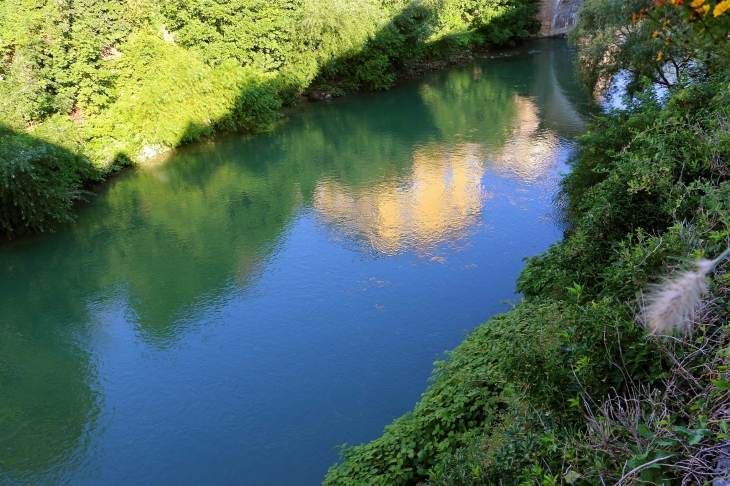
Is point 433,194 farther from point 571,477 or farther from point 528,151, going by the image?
point 571,477

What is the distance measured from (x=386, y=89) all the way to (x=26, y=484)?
21.6 meters

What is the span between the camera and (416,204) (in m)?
13.4

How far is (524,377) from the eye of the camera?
396cm

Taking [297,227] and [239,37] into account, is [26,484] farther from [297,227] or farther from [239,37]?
[239,37]

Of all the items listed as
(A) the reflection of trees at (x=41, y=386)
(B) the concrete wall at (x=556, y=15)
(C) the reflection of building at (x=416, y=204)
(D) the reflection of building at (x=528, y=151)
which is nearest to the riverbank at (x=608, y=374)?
(A) the reflection of trees at (x=41, y=386)

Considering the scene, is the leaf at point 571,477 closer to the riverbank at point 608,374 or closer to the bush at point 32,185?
the riverbank at point 608,374

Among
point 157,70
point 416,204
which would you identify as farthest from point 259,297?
point 157,70

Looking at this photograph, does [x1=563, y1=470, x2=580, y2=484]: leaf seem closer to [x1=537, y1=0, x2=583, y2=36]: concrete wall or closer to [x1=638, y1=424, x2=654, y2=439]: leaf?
[x1=638, y1=424, x2=654, y2=439]: leaf

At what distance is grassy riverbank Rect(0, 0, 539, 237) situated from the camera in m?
14.4

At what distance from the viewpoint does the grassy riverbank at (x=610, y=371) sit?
110 inches

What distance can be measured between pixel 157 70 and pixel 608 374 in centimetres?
1785

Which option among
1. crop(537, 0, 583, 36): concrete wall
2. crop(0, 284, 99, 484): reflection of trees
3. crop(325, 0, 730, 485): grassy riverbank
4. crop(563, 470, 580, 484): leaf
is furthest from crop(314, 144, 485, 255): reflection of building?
crop(537, 0, 583, 36): concrete wall

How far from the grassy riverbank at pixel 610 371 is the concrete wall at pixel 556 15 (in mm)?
28702

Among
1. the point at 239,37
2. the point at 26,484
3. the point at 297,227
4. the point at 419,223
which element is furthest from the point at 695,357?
the point at 239,37
